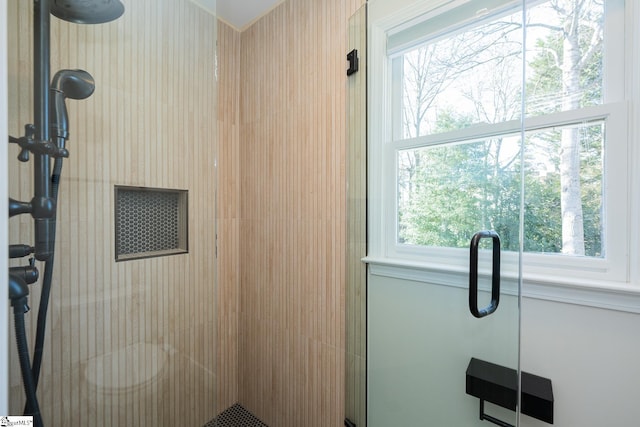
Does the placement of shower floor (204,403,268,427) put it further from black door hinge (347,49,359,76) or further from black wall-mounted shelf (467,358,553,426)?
black door hinge (347,49,359,76)

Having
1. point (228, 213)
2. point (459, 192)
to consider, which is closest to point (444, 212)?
point (459, 192)

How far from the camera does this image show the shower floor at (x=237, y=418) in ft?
5.26

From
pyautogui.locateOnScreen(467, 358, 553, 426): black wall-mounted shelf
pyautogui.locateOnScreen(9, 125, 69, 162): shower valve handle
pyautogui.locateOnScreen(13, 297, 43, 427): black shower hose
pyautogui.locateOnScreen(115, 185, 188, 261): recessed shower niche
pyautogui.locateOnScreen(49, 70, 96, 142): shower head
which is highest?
pyautogui.locateOnScreen(49, 70, 96, 142): shower head

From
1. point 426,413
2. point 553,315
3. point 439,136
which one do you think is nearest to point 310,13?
point 439,136

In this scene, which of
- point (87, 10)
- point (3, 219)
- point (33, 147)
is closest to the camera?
point (3, 219)

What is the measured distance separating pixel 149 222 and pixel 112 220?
3.9 inches

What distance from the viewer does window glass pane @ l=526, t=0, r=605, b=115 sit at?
0.91 metres

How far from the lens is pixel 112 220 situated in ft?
Answer: 2.53

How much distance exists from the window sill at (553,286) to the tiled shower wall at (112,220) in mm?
787

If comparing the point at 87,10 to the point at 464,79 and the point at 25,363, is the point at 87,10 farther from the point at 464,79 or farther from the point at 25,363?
the point at 464,79

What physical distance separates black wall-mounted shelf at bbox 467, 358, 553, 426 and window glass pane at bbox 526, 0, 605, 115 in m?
0.94

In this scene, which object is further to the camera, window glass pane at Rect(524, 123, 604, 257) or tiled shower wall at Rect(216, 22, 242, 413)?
tiled shower wall at Rect(216, 22, 242, 413)

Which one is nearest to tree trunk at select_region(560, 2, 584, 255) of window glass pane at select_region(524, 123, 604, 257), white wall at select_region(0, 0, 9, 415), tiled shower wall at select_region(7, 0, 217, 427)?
window glass pane at select_region(524, 123, 604, 257)

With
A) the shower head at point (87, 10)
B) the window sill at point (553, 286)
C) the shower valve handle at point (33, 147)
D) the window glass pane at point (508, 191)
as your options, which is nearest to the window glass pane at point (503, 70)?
the window glass pane at point (508, 191)
